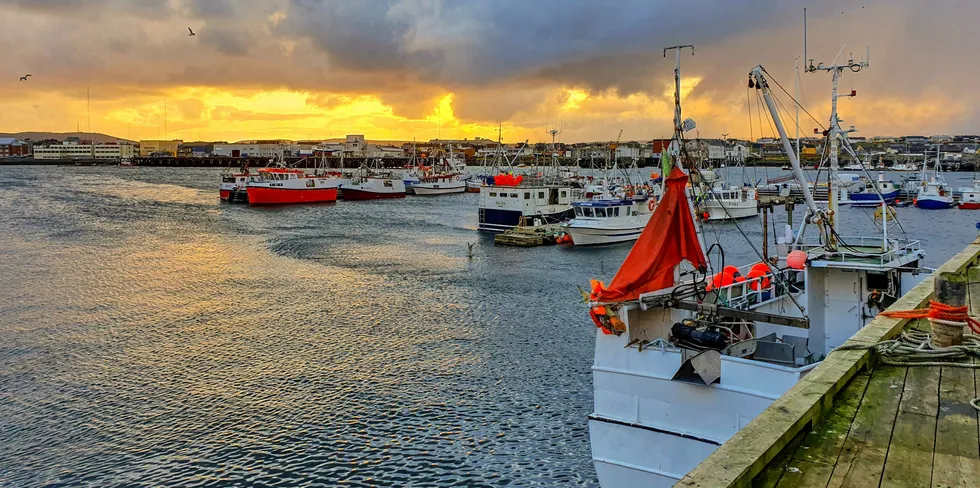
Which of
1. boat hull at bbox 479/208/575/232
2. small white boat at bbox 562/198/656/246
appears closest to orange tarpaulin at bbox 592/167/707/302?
small white boat at bbox 562/198/656/246

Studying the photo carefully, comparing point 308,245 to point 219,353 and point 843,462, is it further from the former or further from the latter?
point 843,462

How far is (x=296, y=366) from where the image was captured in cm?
2061

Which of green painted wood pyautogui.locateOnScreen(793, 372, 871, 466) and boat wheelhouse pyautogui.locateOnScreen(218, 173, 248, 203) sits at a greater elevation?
boat wheelhouse pyautogui.locateOnScreen(218, 173, 248, 203)

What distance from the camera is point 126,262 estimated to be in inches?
1588

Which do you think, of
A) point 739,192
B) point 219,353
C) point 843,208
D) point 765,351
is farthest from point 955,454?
point 843,208

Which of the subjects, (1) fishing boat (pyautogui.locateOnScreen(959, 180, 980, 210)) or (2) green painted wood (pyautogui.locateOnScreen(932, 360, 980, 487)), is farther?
(1) fishing boat (pyautogui.locateOnScreen(959, 180, 980, 210))

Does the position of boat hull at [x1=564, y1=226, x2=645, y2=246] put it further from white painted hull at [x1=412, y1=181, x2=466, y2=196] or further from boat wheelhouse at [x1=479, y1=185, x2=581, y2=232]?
white painted hull at [x1=412, y1=181, x2=466, y2=196]

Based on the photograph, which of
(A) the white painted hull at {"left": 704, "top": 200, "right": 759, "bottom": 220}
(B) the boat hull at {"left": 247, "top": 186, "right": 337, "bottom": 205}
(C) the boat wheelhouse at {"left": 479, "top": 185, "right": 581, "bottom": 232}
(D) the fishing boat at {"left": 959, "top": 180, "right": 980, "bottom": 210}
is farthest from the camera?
(B) the boat hull at {"left": 247, "top": 186, "right": 337, "bottom": 205}

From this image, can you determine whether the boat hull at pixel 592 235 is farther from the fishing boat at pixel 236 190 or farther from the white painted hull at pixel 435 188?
the white painted hull at pixel 435 188

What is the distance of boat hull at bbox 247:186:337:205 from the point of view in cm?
8262

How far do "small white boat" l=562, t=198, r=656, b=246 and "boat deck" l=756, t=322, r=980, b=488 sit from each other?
40.9 meters

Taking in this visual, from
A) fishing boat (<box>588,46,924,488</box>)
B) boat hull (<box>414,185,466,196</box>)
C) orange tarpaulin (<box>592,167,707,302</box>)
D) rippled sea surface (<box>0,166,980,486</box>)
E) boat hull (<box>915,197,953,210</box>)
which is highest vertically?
boat hull (<box>414,185,466,196</box>)

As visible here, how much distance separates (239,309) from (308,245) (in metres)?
20.8

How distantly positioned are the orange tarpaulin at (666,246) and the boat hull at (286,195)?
75505 mm
